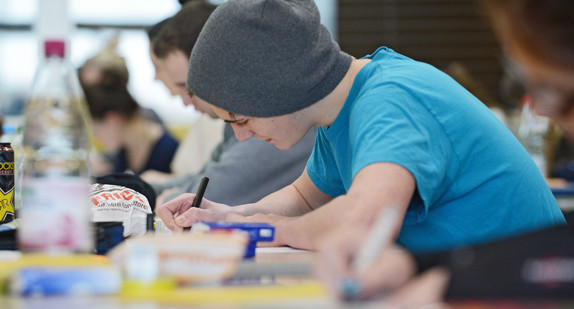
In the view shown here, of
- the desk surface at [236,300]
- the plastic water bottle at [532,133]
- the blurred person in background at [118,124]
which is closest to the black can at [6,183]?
the desk surface at [236,300]

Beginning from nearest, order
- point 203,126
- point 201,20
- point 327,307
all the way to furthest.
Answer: point 327,307 < point 201,20 < point 203,126

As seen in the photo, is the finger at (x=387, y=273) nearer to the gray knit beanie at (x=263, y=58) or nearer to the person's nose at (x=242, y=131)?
the gray knit beanie at (x=263, y=58)

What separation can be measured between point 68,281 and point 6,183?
72 cm

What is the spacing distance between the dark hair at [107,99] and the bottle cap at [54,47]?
269 cm

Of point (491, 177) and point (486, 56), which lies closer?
point (491, 177)

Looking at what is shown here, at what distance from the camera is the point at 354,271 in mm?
711

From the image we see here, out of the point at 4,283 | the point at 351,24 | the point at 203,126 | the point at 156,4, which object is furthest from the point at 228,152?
the point at 156,4

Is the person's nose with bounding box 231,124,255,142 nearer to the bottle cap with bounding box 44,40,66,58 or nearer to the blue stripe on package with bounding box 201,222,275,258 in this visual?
the blue stripe on package with bounding box 201,222,275,258

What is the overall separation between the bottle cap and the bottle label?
0.18m

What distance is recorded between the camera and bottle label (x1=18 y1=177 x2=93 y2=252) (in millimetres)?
769

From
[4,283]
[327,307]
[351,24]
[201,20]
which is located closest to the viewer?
[327,307]

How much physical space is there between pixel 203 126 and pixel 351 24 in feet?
13.7

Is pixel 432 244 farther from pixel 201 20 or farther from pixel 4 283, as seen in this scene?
pixel 201 20

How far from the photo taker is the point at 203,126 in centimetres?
306
